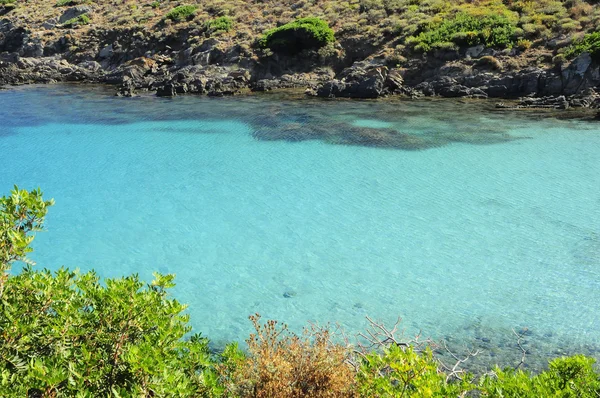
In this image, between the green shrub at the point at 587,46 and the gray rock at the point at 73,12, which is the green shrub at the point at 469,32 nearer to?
the green shrub at the point at 587,46

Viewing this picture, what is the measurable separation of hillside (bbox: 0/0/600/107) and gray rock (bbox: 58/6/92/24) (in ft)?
0.53

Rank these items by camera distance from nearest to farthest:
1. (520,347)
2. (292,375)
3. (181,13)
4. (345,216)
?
(292,375) → (520,347) → (345,216) → (181,13)

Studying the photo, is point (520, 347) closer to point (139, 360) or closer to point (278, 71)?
point (139, 360)

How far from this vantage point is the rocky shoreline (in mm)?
28047

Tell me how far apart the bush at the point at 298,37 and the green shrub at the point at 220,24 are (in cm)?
568

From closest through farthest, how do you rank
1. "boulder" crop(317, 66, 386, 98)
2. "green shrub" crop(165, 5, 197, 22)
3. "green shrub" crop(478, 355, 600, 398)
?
1. "green shrub" crop(478, 355, 600, 398)
2. "boulder" crop(317, 66, 386, 98)
3. "green shrub" crop(165, 5, 197, 22)

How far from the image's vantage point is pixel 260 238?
1227 centimetres

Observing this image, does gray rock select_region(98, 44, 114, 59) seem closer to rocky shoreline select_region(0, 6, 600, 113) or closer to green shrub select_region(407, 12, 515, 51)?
rocky shoreline select_region(0, 6, 600, 113)

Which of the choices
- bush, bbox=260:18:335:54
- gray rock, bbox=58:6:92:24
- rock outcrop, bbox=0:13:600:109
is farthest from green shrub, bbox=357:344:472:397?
gray rock, bbox=58:6:92:24

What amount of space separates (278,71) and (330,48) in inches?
Answer: 174

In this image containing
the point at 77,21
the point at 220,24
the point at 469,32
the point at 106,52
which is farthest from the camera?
the point at 77,21

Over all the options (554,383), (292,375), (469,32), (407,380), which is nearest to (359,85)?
(469,32)

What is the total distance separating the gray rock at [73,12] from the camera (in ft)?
175

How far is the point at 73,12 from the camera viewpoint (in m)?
53.7
